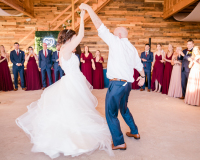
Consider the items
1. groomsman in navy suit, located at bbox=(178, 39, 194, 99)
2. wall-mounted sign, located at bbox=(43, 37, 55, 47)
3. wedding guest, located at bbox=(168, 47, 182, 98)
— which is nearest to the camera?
groomsman in navy suit, located at bbox=(178, 39, 194, 99)

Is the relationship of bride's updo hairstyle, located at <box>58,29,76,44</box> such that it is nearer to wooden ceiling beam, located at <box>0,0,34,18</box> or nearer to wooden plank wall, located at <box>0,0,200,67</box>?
wooden ceiling beam, located at <box>0,0,34,18</box>

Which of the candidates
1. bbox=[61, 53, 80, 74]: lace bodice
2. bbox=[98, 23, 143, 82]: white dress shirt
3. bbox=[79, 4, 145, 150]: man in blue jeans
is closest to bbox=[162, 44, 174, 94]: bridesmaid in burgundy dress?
bbox=[79, 4, 145, 150]: man in blue jeans

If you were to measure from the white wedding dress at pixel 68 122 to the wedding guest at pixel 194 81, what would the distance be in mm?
2824

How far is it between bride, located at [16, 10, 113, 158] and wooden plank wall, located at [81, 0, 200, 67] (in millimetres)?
6353

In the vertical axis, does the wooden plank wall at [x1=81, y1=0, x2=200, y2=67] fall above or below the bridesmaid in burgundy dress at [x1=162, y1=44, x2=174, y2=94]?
above

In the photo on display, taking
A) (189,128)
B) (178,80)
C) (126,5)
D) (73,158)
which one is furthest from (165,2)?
(73,158)

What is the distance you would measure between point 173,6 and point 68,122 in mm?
7231

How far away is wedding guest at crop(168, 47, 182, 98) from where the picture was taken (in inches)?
189

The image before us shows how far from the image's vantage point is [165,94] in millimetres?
5332

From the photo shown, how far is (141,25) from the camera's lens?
27.6ft

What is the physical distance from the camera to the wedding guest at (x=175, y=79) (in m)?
4.81

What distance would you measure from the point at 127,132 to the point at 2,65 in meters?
5.27

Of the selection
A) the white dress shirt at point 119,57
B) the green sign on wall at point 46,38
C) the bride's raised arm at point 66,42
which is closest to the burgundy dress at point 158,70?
the white dress shirt at point 119,57

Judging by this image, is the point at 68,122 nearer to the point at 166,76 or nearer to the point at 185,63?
the point at 185,63
